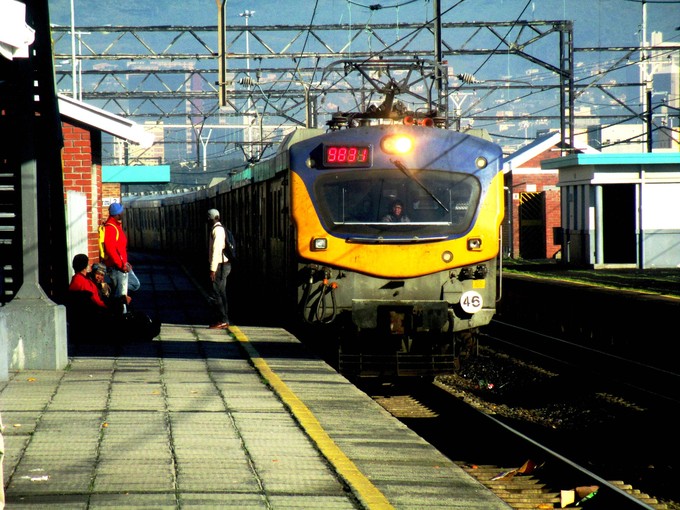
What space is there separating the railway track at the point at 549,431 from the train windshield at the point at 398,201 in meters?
1.83

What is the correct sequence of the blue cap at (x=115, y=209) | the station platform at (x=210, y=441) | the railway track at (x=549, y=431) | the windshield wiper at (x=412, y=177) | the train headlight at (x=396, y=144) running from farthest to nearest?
the blue cap at (x=115, y=209), the train headlight at (x=396, y=144), the windshield wiper at (x=412, y=177), the railway track at (x=549, y=431), the station platform at (x=210, y=441)

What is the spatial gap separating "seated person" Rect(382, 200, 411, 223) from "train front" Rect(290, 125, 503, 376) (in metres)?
0.01

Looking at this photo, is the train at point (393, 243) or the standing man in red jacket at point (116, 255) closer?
the train at point (393, 243)

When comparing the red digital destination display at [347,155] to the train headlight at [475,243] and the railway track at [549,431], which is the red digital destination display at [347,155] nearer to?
Answer: the train headlight at [475,243]

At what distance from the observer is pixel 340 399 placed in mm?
9492

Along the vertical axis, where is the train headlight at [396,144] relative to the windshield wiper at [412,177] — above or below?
above

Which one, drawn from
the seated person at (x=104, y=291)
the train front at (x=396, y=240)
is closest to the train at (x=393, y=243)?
the train front at (x=396, y=240)

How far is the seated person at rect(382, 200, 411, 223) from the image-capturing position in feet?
37.5

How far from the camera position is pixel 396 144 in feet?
38.1

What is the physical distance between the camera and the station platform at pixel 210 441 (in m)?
5.84

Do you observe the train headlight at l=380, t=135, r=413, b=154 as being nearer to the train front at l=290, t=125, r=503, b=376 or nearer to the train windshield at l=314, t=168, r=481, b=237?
the train front at l=290, t=125, r=503, b=376

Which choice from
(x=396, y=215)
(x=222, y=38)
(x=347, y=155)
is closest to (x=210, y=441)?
(x=396, y=215)

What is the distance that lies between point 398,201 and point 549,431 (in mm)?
2812

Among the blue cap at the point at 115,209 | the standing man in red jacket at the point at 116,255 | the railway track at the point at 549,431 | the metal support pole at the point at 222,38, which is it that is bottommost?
the railway track at the point at 549,431
